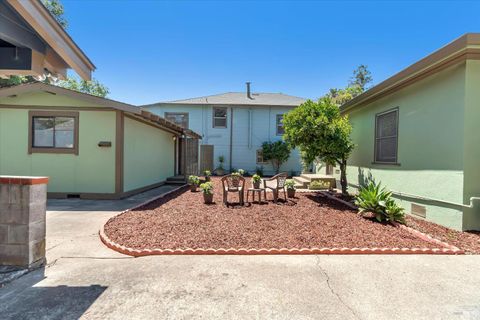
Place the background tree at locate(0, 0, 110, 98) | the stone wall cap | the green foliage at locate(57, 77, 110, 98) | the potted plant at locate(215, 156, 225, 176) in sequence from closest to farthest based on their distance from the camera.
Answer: the stone wall cap < the background tree at locate(0, 0, 110, 98) < the potted plant at locate(215, 156, 225, 176) < the green foliage at locate(57, 77, 110, 98)

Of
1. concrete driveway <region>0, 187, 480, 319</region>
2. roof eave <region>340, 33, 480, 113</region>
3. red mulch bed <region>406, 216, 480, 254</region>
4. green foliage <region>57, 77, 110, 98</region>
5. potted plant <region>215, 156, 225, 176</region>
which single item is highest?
green foliage <region>57, 77, 110, 98</region>

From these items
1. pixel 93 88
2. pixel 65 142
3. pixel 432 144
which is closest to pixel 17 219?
pixel 65 142

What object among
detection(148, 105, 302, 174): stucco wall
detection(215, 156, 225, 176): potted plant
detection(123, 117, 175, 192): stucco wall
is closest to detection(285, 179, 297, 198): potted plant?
detection(123, 117, 175, 192): stucco wall

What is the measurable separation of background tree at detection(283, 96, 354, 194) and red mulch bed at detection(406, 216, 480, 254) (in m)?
3.33

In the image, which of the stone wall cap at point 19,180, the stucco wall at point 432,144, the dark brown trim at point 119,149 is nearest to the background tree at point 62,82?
the dark brown trim at point 119,149

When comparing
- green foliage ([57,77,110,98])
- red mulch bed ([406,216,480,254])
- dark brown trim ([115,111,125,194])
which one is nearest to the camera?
red mulch bed ([406,216,480,254])

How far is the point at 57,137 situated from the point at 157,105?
12196 millimetres

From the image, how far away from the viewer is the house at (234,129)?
20.4 m

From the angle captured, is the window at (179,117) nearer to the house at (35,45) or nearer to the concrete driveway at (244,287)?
the house at (35,45)

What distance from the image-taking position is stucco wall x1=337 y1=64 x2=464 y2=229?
5.20m

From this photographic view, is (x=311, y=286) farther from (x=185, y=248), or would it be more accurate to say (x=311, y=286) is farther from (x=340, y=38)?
(x=340, y=38)

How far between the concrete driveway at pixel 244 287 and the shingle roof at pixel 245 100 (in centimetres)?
1749

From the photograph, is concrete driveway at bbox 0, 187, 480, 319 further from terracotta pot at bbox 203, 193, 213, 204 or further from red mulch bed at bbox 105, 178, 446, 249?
terracotta pot at bbox 203, 193, 213, 204

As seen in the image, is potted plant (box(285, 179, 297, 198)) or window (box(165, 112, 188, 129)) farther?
window (box(165, 112, 188, 129))
